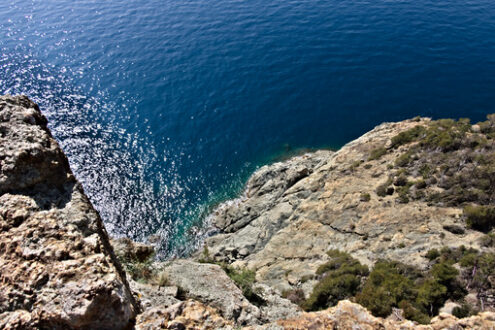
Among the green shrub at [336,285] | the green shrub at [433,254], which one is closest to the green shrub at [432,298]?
the green shrub at [433,254]

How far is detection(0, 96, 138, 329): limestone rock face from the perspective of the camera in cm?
718

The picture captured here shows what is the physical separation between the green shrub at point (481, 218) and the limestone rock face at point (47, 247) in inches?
771

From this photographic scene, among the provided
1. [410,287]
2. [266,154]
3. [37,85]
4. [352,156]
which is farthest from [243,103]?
[410,287]

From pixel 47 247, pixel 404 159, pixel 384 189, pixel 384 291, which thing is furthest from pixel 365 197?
pixel 47 247

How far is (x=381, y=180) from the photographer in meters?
26.2

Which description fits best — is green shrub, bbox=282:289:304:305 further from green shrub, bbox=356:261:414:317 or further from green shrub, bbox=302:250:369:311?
green shrub, bbox=356:261:414:317

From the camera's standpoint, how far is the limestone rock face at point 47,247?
23.6ft

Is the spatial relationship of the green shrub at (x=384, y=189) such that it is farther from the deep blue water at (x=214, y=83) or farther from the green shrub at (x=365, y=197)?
the deep blue water at (x=214, y=83)

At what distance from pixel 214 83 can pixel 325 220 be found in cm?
3433

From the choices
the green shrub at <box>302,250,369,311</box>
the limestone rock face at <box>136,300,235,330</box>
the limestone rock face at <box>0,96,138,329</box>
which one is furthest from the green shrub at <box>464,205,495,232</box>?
the limestone rock face at <box>0,96,138,329</box>

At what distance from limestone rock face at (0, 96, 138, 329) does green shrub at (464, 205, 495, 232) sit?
64.3ft

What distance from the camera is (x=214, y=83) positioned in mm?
51750

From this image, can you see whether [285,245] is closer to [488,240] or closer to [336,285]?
[336,285]

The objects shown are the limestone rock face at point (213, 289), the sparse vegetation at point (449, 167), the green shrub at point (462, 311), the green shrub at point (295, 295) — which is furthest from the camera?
the sparse vegetation at point (449, 167)
